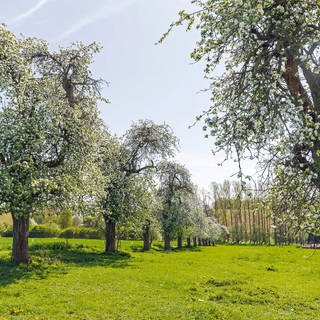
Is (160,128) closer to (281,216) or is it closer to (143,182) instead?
(143,182)

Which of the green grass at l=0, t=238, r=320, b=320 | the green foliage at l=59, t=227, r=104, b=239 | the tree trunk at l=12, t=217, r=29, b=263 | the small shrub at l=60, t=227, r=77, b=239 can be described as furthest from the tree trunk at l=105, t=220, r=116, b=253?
the small shrub at l=60, t=227, r=77, b=239

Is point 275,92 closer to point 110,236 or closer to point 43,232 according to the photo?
point 110,236

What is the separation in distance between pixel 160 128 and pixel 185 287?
22.3 m

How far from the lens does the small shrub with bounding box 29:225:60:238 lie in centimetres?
5857

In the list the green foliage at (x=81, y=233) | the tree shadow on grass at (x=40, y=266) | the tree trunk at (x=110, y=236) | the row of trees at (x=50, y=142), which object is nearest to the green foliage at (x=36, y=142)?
the row of trees at (x=50, y=142)

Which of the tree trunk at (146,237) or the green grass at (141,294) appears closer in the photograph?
the green grass at (141,294)

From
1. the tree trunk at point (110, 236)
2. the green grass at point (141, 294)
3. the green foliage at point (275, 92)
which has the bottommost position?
the green grass at point (141, 294)

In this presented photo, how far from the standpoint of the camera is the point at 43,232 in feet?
194

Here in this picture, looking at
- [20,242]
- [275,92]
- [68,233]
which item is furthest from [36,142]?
[68,233]

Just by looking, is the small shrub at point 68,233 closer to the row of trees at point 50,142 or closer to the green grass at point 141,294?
the row of trees at point 50,142

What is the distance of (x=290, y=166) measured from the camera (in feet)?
30.4

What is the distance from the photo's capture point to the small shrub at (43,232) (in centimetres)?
5857

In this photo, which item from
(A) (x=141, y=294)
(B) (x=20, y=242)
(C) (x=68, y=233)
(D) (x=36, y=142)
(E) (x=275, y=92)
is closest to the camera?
(E) (x=275, y=92)

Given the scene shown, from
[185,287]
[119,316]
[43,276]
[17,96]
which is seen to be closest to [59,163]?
[17,96]
